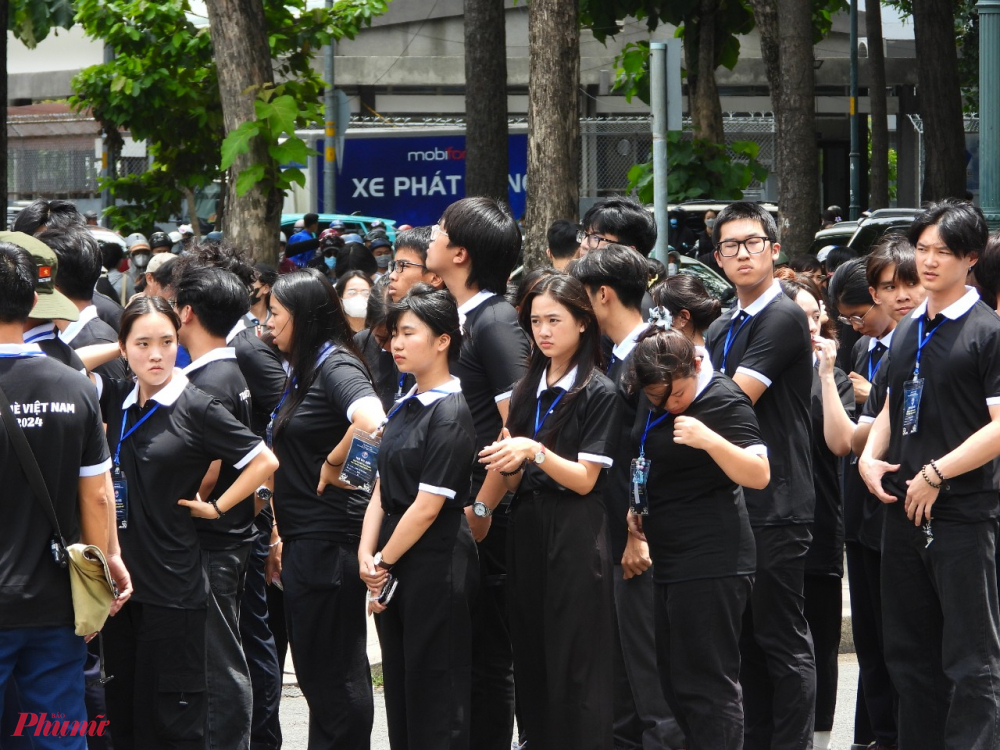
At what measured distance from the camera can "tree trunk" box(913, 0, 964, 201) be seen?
1853cm

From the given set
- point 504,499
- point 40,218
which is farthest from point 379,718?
point 40,218

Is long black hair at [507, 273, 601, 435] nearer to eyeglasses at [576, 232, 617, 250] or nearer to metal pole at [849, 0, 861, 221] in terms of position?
eyeglasses at [576, 232, 617, 250]

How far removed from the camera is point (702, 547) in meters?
4.89

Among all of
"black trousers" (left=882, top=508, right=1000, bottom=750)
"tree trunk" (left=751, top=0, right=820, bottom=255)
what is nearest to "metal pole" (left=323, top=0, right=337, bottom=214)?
"tree trunk" (left=751, top=0, right=820, bottom=255)

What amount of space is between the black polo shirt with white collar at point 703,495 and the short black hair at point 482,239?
0.92 m

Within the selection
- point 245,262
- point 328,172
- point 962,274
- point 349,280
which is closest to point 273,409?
point 245,262

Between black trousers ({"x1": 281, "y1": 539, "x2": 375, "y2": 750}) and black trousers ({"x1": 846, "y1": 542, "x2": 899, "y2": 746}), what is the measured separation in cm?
214

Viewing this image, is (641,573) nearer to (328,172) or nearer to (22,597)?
(22,597)

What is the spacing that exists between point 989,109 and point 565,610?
283 inches

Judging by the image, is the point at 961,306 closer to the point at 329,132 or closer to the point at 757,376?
the point at 757,376

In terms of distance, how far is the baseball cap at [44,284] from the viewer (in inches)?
190

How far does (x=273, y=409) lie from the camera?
19.5 feet

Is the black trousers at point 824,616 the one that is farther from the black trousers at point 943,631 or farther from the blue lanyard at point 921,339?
the blue lanyard at point 921,339

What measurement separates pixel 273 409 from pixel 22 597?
5.73ft
